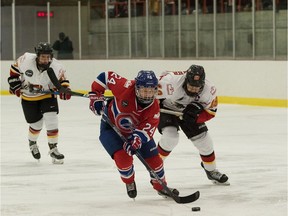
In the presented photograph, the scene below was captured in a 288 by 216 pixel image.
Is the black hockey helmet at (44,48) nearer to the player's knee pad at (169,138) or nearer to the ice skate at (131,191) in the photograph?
the player's knee pad at (169,138)

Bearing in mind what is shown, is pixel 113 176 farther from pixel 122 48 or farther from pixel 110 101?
pixel 122 48

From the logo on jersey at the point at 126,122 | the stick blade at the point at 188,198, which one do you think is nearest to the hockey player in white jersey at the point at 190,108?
the logo on jersey at the point at 126,122

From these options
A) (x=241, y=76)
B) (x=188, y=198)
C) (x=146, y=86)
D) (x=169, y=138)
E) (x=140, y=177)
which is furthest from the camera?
(x=241, y=76)

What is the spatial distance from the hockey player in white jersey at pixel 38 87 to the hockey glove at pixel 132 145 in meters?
2.06

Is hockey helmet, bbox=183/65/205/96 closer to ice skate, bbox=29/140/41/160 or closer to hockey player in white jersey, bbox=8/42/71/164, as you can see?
hockey player in white jersey, bbox=8/42/71/164

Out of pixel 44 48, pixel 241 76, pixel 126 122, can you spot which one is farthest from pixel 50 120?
pixel 241 76

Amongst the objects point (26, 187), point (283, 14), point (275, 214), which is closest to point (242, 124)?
point (283, 14)

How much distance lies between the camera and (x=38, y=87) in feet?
24.6

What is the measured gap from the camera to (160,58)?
15.3m

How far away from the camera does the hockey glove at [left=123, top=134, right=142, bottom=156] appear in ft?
17.3

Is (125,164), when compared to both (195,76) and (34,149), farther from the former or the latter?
(34,149)

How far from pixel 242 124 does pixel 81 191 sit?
467cm

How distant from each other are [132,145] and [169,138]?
0.90 m

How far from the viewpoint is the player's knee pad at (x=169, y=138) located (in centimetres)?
615
